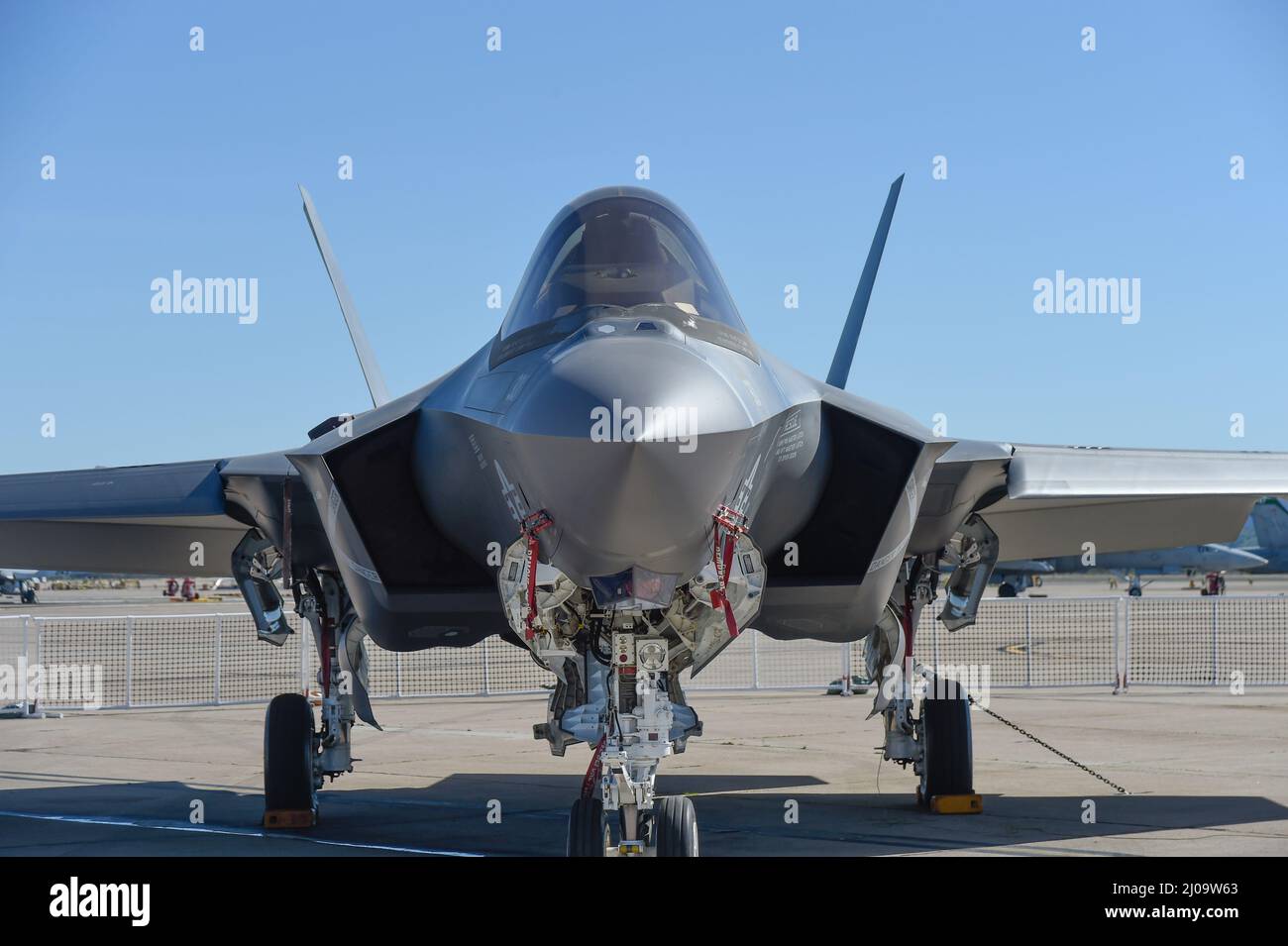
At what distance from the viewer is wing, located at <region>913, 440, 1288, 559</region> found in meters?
7.50

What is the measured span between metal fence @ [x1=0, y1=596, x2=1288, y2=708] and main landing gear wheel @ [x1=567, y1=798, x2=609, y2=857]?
11.0 meters

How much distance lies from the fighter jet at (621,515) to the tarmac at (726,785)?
795 mm

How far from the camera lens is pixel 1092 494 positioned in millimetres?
7664

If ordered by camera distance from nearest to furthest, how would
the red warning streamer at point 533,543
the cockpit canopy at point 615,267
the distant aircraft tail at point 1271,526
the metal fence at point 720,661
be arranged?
the red warning streamer at point 533,543 < the cockpit canopy at point 615,267 < the metal fence at point 720,661 < the distant aircraft tail at point 1271,526

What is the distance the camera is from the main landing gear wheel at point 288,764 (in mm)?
8484

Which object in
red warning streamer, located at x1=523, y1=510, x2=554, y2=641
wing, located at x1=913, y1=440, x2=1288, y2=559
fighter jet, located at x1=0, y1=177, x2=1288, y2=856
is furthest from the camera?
wing, located at x1=913, y1=440, x2=1288, y2=559

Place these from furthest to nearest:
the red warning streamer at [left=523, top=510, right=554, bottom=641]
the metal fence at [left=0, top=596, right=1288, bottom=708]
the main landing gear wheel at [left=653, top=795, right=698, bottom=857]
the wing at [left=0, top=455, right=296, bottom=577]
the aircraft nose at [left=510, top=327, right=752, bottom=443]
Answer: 1. the metal fence at [left=0, top=596, right=1288, bottom=708]
2. the wing at [left=0, top=455, right=296, bottom=577]
3. the main landing gear wheel at [left=653, top=795, right=698, bottom=857]
4. the red warning streamer at [left=523, top=510, right=554, bottom=641]
5. the aircraft nose at [left=510, top=327, right=752, bottom=443]

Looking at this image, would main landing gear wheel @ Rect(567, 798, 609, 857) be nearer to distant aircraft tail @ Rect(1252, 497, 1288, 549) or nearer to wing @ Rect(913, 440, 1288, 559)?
wing @ Rect(913, 440, 1288, 559)

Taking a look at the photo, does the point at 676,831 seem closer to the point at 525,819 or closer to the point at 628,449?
the point at 628,449

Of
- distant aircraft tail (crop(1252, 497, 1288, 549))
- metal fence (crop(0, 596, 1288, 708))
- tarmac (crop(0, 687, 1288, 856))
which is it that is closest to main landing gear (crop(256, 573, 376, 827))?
tarmac (crop(0, 687, 1288, 856))

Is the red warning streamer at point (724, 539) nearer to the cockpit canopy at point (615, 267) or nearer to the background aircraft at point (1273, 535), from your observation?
the cockpit canopy at point (615, 267)

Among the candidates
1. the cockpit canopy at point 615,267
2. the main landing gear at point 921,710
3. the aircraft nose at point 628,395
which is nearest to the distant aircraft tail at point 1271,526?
the main landing gear at point 921,710
